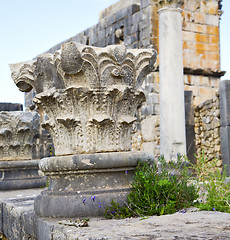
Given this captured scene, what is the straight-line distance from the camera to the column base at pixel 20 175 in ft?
22.6

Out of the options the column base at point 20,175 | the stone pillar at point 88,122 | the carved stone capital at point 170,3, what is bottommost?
the column base at point 20,175

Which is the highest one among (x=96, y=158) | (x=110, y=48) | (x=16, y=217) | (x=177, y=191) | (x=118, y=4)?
(x=118, y=4)

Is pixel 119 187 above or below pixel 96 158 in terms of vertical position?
below

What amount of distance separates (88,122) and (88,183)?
0.54m

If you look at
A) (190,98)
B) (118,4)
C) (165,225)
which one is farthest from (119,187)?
(118,4)

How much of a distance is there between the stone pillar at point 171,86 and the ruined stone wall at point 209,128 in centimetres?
202

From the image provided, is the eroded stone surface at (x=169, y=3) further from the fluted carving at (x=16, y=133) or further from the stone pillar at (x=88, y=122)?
the stone pillar at (x=88, y=122)

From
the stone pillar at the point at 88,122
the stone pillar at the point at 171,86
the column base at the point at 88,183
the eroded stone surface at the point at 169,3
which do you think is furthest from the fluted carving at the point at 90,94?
the eroded stone surface at the point at 169,3

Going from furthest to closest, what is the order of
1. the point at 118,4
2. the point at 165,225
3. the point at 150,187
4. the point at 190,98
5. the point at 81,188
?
the point at 118,4, the point at 190,98, the point at 81,188, the point at 150,187, the point at 165,225

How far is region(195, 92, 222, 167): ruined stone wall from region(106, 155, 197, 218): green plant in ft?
22.3

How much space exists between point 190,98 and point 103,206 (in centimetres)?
813

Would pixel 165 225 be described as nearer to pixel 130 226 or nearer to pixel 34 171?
pixel 130 226

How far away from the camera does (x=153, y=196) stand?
306 centimetres

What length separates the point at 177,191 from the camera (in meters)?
3.16
